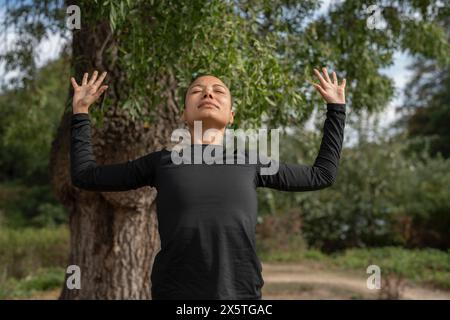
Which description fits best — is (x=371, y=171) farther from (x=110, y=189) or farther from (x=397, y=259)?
(x=110, y=189)

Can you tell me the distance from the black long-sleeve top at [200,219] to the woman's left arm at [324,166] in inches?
1.0

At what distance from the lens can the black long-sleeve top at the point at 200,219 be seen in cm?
177

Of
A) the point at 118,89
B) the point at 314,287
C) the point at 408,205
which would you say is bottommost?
the point at 314,287

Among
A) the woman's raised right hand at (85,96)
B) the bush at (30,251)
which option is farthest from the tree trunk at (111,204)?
the bush at (30,251)

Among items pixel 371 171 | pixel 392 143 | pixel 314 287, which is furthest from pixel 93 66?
pixel 392 143

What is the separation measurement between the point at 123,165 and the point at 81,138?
186 mm

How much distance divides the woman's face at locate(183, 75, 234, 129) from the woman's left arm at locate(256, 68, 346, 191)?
0.25m

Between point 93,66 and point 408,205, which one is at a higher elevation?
point 93,66

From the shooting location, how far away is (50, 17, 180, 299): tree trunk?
4.91 m

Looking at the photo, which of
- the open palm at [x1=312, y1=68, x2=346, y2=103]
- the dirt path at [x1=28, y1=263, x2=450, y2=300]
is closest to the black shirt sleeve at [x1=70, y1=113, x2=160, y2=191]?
the open palm at [x1=312, y1=68, x2=346, y2=103]

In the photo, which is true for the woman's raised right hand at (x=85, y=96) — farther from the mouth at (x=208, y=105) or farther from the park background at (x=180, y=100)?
the park background at (x=180, y=100)

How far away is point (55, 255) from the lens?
1238 cm

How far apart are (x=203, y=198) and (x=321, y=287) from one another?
7915 millimetres

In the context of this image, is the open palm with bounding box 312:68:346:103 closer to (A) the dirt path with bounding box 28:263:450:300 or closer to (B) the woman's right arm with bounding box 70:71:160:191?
(B) the woman's right arm with bounding box 70:71:160:191
